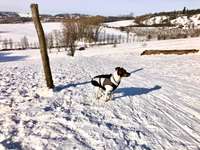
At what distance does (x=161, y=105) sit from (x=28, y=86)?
17.7ft

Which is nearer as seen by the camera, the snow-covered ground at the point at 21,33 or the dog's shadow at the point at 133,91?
the dog's shadow at the point at 133,91

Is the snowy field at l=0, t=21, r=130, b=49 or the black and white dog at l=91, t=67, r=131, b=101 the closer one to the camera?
the black and white dog at l=91, t=67, r=131, b=101

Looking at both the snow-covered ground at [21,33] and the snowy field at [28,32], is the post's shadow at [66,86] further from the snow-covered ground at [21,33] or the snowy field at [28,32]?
the snow-covered ground at [21,33]

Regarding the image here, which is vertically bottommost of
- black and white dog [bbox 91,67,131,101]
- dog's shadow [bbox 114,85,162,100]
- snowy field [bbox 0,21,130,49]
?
snowy field [bbox 0,21,130,49]

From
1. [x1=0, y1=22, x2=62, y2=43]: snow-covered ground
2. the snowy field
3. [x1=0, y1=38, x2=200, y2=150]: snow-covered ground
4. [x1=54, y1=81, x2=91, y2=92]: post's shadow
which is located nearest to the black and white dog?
[x1=0, y1=38, x2=200, y2=150]: snow-covered ground

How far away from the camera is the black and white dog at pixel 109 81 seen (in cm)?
876

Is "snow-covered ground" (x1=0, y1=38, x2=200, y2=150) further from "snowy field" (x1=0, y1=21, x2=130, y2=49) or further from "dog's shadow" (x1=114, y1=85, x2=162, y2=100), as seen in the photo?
"snowy field" (x1=0, y1=21, x2=130, y2=49)

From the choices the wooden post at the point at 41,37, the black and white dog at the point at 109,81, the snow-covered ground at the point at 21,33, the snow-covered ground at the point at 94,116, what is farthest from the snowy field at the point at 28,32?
the black and white dog at the point at 109,81

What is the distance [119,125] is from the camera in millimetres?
7648

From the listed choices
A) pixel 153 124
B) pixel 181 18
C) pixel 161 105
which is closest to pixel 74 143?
pixel 153 124

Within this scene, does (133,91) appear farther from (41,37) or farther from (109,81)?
(41,37)

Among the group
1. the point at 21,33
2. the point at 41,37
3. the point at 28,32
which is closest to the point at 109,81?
the point at 41,37

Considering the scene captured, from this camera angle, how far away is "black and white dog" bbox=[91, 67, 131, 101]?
8758mm

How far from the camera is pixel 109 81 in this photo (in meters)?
8.85
